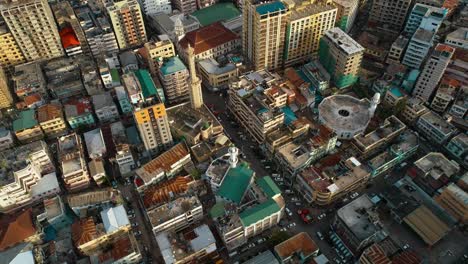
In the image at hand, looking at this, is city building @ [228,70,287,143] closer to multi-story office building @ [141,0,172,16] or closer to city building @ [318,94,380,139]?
city building @ [318,94,380,139]

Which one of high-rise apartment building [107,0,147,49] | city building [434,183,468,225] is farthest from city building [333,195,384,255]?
high-rise apartment building [107,0,147,49]

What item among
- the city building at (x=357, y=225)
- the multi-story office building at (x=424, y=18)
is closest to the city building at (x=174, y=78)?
the city building at (x=357, y=225)

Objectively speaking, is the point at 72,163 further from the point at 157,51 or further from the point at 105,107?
the point at 157,51

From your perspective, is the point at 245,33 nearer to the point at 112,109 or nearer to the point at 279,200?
the point at 112,109

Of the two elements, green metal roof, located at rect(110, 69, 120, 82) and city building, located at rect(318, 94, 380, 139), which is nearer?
city building, located at rect(318, 94, 380, 139)

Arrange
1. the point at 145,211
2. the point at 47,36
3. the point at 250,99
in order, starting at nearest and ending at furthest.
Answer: the point at 145,211 < the point at 250,99 < the point at 47,36

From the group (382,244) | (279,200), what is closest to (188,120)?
(279,200)
